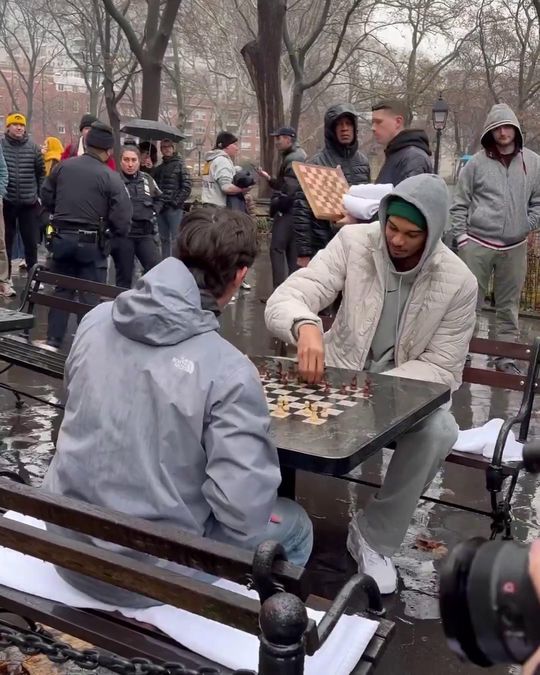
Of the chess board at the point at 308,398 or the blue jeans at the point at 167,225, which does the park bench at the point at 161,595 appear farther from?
the blue jeans at the point at 167,225

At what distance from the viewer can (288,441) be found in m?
2.67

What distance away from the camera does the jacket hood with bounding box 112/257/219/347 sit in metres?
2.29

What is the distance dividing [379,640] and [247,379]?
0.74 m

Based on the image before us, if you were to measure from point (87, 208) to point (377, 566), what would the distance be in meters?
4.71

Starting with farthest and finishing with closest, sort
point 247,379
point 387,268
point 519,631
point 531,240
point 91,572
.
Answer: point 531,240 → point 387,268 → point 247,379 → point 91,572 → point 519,631

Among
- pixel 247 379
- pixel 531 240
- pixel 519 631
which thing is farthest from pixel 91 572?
pixel 531 240

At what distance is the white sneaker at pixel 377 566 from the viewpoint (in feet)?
11.1

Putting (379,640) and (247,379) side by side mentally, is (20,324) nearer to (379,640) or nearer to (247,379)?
(247,379)

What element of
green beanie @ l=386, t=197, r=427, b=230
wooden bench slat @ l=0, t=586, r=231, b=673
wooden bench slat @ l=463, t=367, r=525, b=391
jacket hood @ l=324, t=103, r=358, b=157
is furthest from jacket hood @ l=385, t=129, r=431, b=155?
wooden bench slat @ l=0, t=586, r=231, b=673

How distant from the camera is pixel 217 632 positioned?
2107 mm

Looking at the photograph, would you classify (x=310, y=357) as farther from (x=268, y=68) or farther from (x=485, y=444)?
(x=268, y=68)

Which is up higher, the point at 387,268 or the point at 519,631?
the point at 387,268

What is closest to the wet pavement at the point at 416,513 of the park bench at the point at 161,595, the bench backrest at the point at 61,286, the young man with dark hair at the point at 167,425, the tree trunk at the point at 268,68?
the bench backrest at the point at 61,286

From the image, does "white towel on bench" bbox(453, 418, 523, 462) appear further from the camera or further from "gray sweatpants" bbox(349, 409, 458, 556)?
the camera
